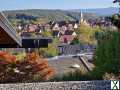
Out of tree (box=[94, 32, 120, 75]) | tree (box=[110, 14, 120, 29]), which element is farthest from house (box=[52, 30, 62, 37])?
tree (box=[94, 32, 120, 75])

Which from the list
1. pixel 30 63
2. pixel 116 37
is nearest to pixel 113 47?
pixel 116 37

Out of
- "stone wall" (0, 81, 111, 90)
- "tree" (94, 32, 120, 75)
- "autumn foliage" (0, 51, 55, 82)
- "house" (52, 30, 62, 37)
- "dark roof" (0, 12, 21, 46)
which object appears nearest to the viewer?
"dark roof" (0, 12, 21, 46)

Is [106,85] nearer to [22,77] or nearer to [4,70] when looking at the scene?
[22,77]

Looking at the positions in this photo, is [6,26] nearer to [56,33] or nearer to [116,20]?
[116,20]

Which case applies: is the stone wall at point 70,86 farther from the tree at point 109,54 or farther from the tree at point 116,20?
the tree at point 116,20

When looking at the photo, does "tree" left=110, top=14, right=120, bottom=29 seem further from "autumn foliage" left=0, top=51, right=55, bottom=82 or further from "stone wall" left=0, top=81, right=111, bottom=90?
"stone wall" left=0, top=81, right=111, bottom=90

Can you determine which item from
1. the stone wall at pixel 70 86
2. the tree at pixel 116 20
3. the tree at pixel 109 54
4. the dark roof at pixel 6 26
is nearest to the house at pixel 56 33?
the tree at pixel 116 20
